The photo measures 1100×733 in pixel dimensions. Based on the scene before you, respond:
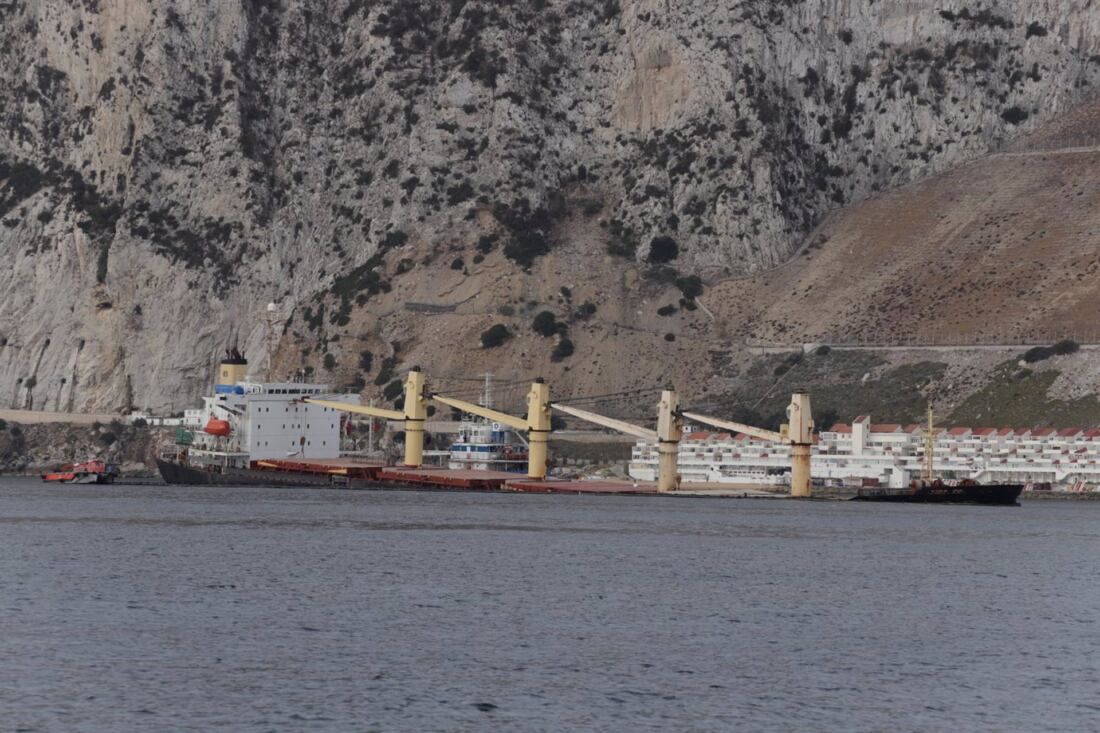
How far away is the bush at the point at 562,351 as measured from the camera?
168 m

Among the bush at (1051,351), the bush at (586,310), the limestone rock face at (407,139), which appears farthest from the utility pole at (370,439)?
the bush at (1051,351)

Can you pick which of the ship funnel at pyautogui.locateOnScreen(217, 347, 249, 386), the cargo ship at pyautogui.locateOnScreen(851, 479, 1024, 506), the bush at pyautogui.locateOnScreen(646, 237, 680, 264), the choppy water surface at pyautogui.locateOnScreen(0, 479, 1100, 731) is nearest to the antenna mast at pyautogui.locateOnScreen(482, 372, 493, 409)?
the ship funnel at pyautogui.locateOnScreen(217, 347, 249, 386)

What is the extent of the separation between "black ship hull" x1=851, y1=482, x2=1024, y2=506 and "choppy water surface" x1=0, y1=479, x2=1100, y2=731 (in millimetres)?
33881

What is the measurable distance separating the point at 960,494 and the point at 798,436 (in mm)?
11416

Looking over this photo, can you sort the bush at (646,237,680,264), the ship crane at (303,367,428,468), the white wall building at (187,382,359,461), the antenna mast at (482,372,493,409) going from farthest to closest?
the bush at (646,237,680,264)
the antenna mast at (482,372,493,409)
the white wall building at (187,382,359,461)
the ship crane at (303,367,428,468)

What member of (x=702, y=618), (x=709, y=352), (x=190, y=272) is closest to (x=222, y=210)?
(x=190, y=272)

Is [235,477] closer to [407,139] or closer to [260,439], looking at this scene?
[260,439]

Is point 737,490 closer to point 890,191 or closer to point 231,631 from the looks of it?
point 890,191

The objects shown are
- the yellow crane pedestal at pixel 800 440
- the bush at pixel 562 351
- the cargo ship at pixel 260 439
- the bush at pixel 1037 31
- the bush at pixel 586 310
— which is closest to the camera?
the yellow crane pedestal at pixel 800 440

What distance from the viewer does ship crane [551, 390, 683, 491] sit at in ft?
456

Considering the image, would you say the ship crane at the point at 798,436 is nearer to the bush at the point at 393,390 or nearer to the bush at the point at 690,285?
the bush at the point at 690,285

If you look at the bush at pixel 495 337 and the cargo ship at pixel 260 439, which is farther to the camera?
the bush at pixel 495 337

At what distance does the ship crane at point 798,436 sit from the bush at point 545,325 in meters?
31.5

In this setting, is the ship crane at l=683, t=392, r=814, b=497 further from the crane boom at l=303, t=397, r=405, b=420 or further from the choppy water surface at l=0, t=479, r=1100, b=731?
the choppy water surface at l=0, t=479, r=1100, b=731
